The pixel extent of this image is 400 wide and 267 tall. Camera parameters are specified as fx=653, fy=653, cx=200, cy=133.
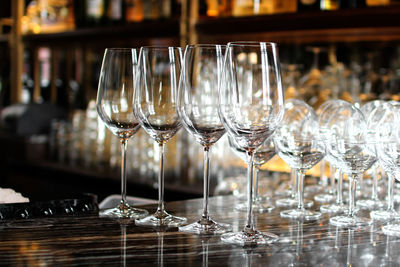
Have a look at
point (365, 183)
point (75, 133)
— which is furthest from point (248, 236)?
point (75, 133)

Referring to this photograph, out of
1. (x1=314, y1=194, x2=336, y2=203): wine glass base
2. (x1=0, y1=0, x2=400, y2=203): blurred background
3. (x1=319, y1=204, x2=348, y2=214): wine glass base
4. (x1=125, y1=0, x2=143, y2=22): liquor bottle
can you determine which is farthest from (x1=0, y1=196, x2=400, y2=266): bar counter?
(x1=125, y1=0, x2=143, y2=22): liquor bottle

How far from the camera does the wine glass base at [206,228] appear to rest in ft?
2.87

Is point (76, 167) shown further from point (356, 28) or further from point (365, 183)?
point (365, 183)

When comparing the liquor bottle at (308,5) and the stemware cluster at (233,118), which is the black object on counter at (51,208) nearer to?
the stemware cluster at (233,118)

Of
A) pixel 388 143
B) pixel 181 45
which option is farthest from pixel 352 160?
pixel 181 45

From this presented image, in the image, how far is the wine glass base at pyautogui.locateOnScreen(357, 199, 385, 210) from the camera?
1163 millimetres

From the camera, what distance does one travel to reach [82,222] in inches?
36.4

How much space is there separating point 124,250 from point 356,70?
75.9 inches

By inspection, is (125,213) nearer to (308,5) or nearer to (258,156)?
(258,156)

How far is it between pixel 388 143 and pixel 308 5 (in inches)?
61.1

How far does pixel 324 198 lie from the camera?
1239mm

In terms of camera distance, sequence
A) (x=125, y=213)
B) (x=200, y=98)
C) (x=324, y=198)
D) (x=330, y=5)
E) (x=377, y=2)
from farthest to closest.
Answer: (x=330, y=5), (x=377, y=2), (x=324, y=198), (x=125, y=213), (x=200, y=98)

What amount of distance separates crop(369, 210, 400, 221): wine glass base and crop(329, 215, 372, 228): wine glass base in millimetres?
33

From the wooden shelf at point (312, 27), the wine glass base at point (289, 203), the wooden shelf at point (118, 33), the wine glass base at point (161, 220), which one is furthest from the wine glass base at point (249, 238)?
the wooden shelf at point (118, 33)
